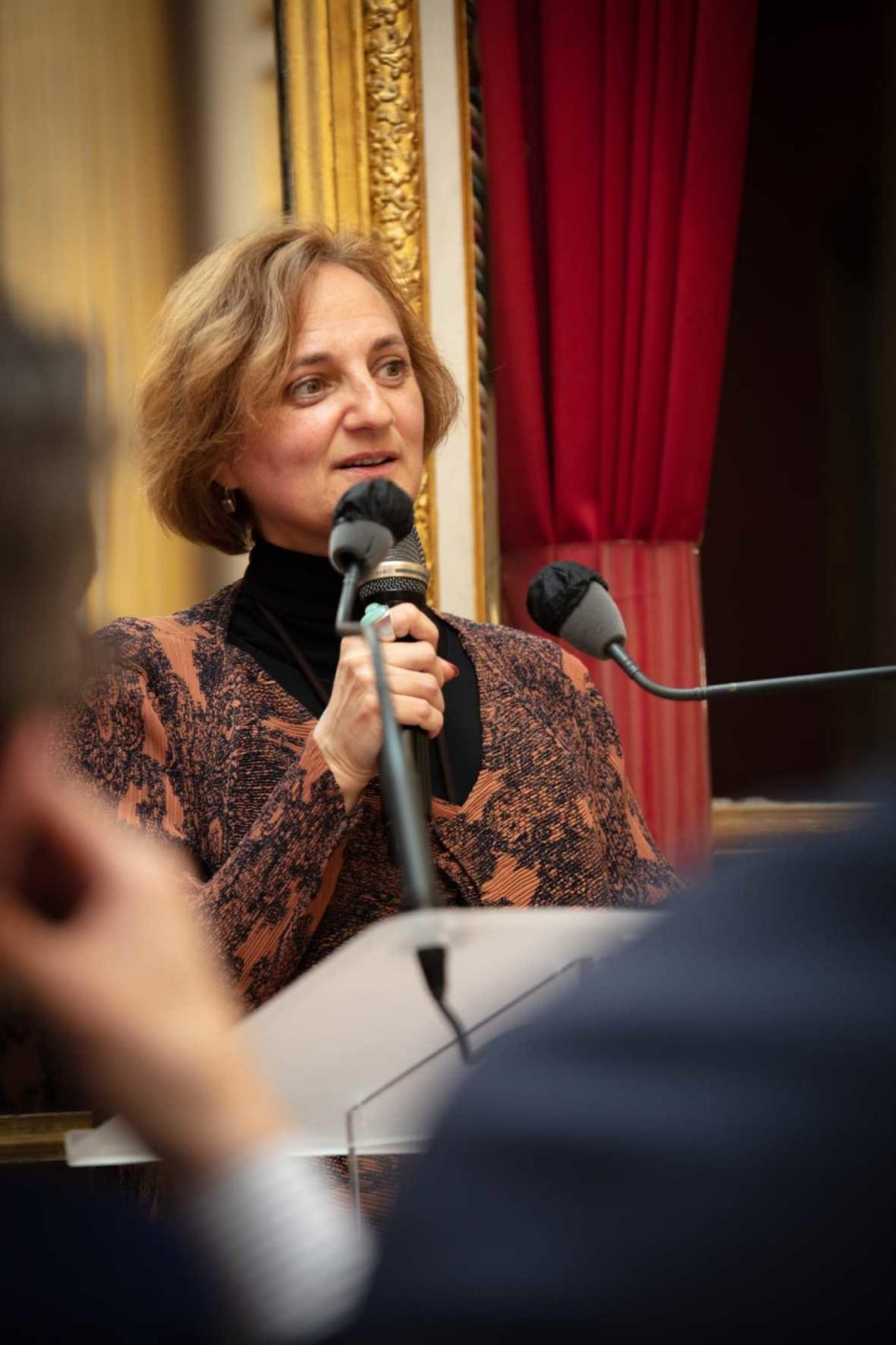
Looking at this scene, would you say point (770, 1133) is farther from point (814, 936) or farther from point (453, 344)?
point (453, 344)

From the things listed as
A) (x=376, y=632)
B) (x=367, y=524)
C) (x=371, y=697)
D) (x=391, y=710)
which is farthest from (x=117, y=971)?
(x=371, y=697)

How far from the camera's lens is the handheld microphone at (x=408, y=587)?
1.58m

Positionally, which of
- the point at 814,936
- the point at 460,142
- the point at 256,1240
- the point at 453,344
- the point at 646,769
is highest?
the point at 460,142

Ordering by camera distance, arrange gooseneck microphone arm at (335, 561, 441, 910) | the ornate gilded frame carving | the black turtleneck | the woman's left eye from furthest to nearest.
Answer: the ornate gilded frame carving → the woman's left eye → the black turtleneck → gooseneck microphone arm at (335, 561, 441, 910)

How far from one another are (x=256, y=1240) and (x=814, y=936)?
202mm

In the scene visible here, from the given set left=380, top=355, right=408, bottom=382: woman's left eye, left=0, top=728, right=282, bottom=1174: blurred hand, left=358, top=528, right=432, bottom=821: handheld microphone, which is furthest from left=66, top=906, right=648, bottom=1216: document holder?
left=380, top=355, right=408, bottom=382: woman's left eye

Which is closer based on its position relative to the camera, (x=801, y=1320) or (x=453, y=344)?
(x=801, y=1320)

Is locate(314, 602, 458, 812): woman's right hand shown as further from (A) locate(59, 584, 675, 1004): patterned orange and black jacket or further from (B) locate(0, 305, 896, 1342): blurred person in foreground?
(B) locate(0, 305, 896, 1342): blurred person in foreground

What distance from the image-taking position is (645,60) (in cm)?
268

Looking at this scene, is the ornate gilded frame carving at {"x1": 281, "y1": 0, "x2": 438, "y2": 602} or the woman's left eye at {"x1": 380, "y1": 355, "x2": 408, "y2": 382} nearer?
the woman's left eye at {"x1": 380, "y1": 355, "x2": 408, "y2": 382}

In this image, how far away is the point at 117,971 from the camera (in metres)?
0.54

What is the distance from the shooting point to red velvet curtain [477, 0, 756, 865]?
267 centimetres

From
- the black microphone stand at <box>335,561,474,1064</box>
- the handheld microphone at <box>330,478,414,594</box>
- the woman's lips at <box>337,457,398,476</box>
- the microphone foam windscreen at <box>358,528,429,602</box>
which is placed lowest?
the black microphone stand at <box>335,561,474,1064</box>

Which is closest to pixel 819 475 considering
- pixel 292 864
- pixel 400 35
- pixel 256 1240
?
pixel 400 35
